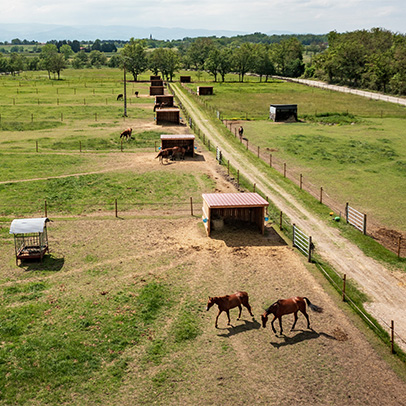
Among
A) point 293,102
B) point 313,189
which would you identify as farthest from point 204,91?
point 313,189

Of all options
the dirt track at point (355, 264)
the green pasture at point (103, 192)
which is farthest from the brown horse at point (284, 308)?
the green pasture at point (103, 192)

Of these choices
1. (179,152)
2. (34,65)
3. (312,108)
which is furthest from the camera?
(34,65)

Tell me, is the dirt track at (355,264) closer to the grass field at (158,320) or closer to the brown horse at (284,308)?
the grass field at (158,320)

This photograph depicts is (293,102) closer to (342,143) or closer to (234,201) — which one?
(342,143)

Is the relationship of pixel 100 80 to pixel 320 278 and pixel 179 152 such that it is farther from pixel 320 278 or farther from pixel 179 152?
pixel 320 278

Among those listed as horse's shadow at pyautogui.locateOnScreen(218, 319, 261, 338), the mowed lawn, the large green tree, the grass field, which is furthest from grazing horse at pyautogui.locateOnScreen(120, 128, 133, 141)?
the large green tree

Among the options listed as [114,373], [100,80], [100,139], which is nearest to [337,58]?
[100,80]

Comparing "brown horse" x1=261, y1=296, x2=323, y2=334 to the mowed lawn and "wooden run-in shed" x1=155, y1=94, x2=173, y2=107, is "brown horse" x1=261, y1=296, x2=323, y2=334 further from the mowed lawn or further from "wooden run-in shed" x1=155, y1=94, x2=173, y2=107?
"wooden run-in shed" x1=155, y1=94, x2=173, y2=107
